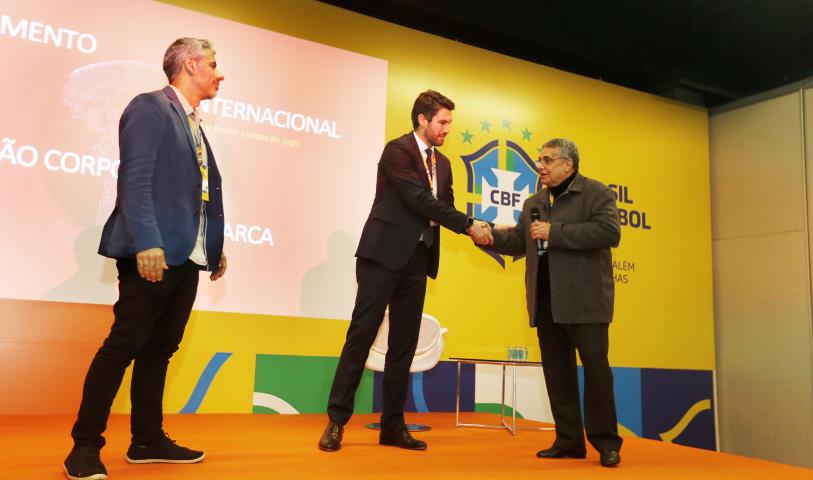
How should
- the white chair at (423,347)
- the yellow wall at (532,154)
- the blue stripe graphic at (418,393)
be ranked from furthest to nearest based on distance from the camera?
the blue stripe graphic at (418,393) → the yellow wall at (532,154) → the white chair at (423,347)

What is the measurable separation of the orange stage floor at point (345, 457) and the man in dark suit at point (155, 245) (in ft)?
0.57

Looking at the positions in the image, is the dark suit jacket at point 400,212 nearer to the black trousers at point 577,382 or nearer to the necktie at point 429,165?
the necktie at point 429,165

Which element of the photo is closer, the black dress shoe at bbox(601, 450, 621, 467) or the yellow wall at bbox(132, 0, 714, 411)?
the black dress shoe at bbox(601, 450, 621, 467)

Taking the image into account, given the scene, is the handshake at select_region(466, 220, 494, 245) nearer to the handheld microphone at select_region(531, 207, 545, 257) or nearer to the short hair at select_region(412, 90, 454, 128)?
the handheld microphone at select_region(531, 207, 545, 257)

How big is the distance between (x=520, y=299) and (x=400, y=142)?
→ 2.86 metres

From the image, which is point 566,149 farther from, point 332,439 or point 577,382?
point 332,439

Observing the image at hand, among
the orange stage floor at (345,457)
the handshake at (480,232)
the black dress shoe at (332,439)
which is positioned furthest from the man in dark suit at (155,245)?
the handshake at (480,232)

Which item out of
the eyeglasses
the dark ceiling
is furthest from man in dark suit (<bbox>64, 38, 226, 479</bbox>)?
the dark ceiling

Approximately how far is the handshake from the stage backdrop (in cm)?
185

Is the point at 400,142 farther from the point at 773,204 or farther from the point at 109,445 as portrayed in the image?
the point at 773,204

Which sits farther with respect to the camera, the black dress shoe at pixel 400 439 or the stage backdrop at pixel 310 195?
the stage backdrop at pixel 310 195

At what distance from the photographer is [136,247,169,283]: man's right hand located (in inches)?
80.7

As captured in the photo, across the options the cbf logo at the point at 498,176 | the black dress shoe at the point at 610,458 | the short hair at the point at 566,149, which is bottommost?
the black dress shoe at the point at 610,458

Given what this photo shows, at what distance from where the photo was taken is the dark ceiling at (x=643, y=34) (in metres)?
5.50
